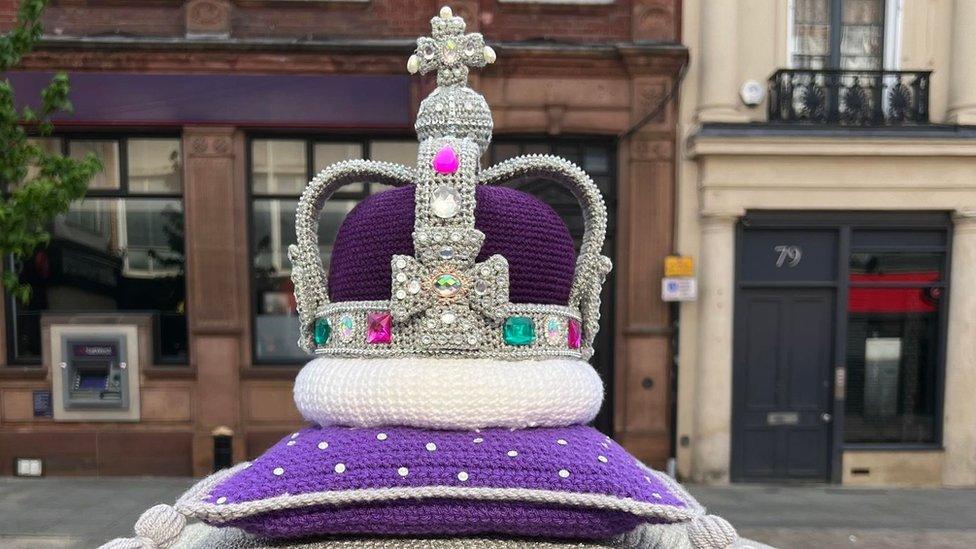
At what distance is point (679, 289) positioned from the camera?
6.81 metres

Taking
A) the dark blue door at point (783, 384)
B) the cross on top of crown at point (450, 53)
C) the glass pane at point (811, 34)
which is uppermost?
A: the glass pane at point (811, 34)

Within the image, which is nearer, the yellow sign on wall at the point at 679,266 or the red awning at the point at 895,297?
the yellow sign on wall at the point at 679,266

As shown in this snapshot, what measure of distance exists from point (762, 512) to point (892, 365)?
2.61 metres

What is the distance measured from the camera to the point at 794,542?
210 inches

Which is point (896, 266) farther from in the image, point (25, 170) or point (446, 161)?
point (25, 170)

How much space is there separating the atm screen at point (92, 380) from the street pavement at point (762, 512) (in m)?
0.98

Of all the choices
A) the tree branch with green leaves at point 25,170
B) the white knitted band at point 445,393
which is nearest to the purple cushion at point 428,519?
the white knitted band at point 445,393

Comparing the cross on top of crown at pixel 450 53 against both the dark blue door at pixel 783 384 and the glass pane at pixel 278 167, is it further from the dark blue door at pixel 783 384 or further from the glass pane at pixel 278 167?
the dark blue door at pixel 783 384

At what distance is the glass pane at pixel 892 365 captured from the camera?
23.4ft

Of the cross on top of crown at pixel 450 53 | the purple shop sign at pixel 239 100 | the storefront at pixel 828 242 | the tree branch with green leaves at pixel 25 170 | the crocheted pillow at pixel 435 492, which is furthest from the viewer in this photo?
the storefront at pixel 828 242

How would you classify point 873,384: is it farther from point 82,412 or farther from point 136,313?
point 82,412

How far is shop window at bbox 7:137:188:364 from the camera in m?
6.95

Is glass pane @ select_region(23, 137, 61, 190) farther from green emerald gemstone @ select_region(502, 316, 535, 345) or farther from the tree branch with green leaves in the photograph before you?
green emerald gemstone @ select_region(502, 316, 535, 345)

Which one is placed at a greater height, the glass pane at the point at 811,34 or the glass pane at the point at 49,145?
the glass pane at the point at 811,34
